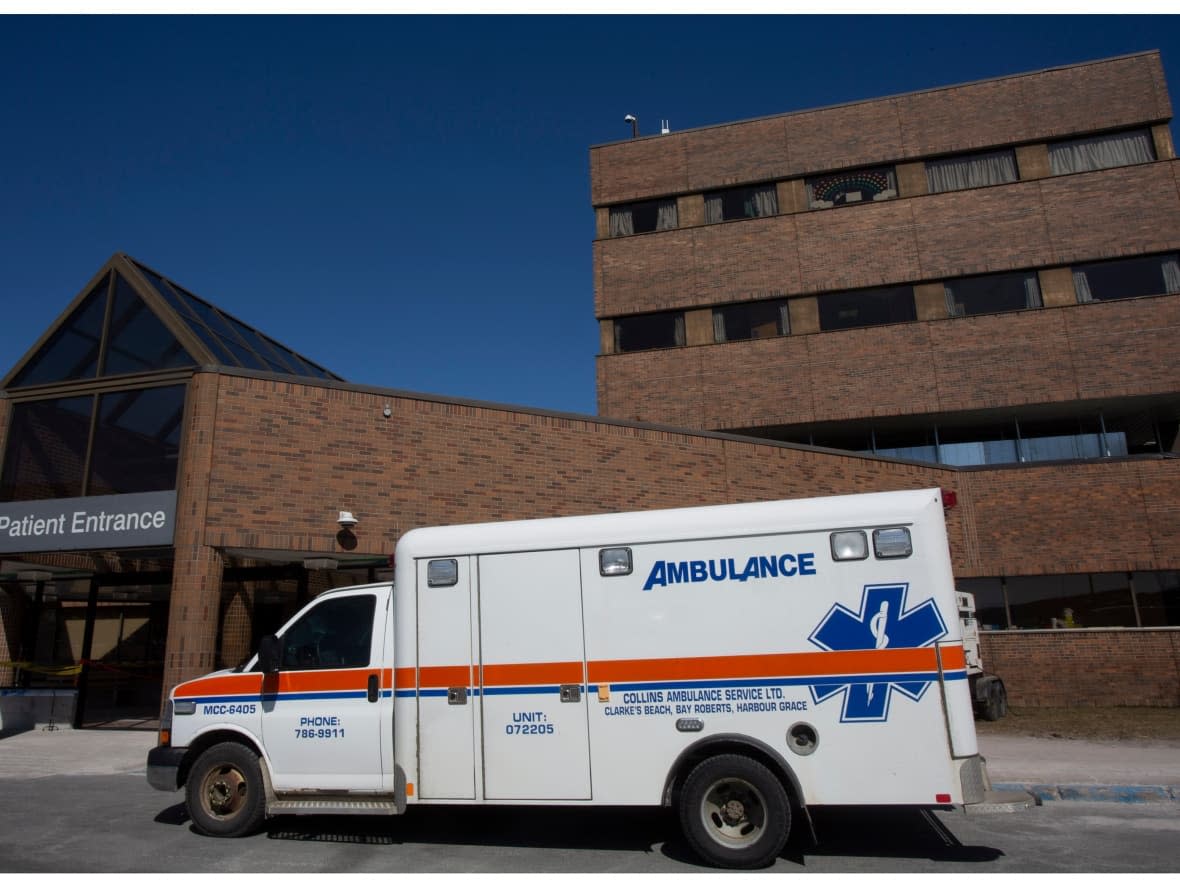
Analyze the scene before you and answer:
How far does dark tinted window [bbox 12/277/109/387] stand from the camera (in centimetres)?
1395

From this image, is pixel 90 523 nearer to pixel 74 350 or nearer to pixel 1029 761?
pixel 74 350

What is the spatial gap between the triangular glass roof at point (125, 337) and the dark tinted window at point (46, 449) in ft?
1.68

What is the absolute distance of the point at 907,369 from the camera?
20.7 metres

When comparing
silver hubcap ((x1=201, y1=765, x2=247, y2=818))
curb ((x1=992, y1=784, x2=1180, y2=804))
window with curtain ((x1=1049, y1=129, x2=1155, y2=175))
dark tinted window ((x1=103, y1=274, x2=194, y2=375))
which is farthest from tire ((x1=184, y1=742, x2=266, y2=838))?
window with curtain ((x1=1049, y1=129, x2=1155, y2=175))

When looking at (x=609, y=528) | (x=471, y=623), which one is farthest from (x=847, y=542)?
(x=471, y=623)

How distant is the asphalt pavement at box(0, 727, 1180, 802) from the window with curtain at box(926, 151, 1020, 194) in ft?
49.9

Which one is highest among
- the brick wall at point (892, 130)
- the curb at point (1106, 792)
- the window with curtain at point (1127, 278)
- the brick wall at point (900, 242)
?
the brick wall at point (892, 130)

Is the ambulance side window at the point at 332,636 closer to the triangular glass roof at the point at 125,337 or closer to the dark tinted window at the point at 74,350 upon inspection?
the triangular glass roof at the point at 125,337

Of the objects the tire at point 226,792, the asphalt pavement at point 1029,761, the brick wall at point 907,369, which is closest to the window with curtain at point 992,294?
the brick wall at point 907,369

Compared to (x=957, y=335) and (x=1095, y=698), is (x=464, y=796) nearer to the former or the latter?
(x=1095, y=698)

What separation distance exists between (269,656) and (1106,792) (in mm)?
8184

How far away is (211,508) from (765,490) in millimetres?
10162

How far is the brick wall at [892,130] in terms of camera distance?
20953 mm

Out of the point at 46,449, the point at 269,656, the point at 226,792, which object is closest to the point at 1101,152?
the point at 269,656
